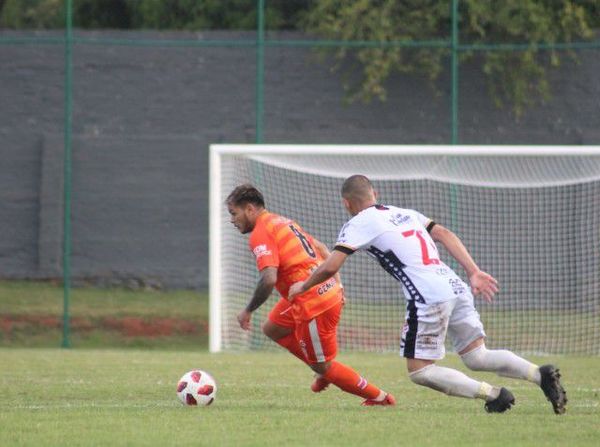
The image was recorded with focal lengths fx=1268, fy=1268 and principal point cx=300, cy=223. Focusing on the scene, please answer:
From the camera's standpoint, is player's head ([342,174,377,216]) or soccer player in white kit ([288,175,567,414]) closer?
soccer player in white kit ([288,175,567,414])

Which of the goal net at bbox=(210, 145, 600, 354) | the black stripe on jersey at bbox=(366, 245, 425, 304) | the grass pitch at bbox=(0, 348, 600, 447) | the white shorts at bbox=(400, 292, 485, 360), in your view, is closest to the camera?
the grass pitch at bbox=(0, 348, 600, 447)

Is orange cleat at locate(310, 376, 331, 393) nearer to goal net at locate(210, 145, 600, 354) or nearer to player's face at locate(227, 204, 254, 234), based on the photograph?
player's face at locate(227, 204, 254, 234)

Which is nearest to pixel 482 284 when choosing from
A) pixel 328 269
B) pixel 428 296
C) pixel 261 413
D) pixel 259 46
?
pixel 428 296

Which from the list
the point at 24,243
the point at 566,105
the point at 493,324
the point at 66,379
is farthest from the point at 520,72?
the point at 66,379

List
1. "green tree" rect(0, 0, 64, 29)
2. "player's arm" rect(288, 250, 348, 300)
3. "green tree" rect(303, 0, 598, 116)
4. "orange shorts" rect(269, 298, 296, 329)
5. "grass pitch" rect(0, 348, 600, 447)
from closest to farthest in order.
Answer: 1. "grass pitch" rect(0, 348, 600, 447)
2. "player's arm" rect(288, 250, 348, 300)
3. "orange shorts" rect(269, 298, 296, 329)
4. "green tree" rect(303, 0, 598, 116)
5. "green tree" rect(0, 0, 64, 29)

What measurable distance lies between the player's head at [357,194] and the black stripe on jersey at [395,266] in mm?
296

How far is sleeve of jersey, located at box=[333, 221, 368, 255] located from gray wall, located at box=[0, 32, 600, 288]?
1311 cm

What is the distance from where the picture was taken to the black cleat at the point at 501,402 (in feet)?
26.4

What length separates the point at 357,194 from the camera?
834 centimetres

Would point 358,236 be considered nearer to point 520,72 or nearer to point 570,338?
point 570,338

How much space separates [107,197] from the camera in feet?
71.7

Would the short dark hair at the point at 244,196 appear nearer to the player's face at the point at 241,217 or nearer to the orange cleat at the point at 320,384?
the player's face at the point at 241,217

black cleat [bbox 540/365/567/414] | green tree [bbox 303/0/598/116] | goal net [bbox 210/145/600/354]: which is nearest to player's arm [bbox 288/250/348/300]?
black cleat [bbox 540/365/567/414]

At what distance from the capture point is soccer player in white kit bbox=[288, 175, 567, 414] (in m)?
8.02
